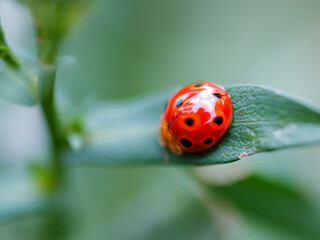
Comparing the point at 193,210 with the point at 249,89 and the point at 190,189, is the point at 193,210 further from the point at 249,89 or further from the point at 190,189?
the point at 249,89

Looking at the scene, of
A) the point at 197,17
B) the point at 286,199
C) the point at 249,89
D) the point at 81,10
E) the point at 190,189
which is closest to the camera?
the point at 249,89

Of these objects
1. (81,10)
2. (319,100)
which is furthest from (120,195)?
(319,100)

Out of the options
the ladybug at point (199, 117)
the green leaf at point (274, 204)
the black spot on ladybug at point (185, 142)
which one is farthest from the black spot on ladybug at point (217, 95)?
the green leaf at point (274, 204)

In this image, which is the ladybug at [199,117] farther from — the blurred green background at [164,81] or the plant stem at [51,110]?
the blurred green background at [164,81]

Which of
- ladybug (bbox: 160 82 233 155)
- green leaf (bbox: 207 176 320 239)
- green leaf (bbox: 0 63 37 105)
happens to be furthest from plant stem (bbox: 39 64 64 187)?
green leaf (bbox: 207 176 320 239)

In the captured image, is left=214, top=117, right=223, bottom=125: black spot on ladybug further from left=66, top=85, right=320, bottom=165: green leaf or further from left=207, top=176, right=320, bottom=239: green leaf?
left=207, top=176, right=320, bottom=239: green leaf

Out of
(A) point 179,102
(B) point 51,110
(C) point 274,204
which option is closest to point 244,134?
(A) point 179,102
